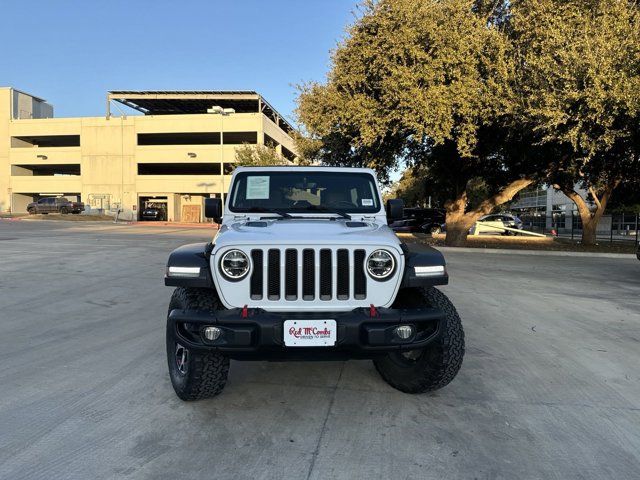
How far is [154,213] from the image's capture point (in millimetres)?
44594

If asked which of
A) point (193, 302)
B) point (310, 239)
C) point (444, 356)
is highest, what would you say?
point (310, 239)

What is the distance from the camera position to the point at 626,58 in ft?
37.3

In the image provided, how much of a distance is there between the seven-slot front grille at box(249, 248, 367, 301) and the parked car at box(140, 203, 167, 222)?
4414 cm

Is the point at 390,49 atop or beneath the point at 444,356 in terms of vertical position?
atop

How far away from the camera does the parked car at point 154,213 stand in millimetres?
44678

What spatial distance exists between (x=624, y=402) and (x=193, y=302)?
3.46 m

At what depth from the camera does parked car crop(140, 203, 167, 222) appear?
4468 centimetres

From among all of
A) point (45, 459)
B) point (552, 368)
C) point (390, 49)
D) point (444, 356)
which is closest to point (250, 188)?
point (444, 356)

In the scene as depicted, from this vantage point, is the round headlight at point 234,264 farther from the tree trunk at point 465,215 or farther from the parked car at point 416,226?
the parked car at point 416,226

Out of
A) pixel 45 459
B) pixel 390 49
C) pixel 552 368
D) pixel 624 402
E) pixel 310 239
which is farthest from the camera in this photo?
pixel 390 49

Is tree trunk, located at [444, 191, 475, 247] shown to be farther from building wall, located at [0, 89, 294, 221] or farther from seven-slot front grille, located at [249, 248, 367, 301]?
building wall, located at [0, 89, 294, 221]

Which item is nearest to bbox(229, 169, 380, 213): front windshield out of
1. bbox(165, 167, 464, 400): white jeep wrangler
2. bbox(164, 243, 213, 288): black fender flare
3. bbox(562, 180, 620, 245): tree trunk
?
bbox(165, 167, 464, 400): white jeep wrangler

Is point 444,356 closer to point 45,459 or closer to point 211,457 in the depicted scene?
point 211,457

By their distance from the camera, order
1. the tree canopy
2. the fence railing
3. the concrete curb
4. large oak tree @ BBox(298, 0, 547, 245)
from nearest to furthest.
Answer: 1. the tree canopy
2. large oak tree @ BBox(298, 0, 547, 245)
3. the concrete curb
4. the fence railing
